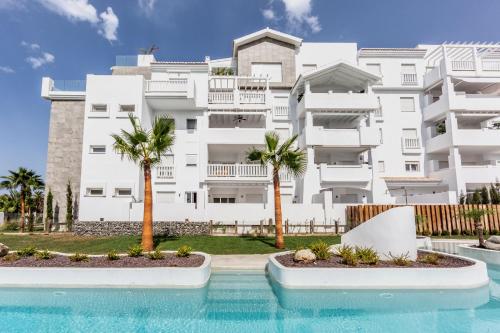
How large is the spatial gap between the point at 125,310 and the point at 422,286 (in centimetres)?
894

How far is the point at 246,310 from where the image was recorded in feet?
25.3

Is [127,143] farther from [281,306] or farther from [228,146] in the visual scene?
[228,146]

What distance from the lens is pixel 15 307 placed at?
7.89 meters

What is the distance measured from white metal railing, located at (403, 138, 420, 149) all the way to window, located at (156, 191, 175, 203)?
77.1ft

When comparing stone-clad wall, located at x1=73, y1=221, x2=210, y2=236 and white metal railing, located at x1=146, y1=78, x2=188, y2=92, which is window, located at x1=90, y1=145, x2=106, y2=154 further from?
stone-clad wall, located at x1=73, y1=221, x2=210, y2=236

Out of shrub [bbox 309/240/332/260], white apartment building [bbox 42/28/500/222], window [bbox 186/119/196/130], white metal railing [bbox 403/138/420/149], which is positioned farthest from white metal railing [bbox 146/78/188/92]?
white metal railing [bbox 403/138/420/149]

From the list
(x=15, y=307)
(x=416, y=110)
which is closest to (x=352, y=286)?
(x=15, y=307)

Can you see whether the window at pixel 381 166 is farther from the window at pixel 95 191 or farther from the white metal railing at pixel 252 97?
the window at pixel 95 191

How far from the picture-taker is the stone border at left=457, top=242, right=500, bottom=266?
1284 centimetres

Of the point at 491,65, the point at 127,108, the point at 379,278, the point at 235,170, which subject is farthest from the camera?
the point at 491,65

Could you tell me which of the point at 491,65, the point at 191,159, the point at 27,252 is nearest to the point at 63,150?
the point at 191,159

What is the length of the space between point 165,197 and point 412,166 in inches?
968

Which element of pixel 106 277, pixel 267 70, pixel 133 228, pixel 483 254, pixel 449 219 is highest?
pixel 267 70

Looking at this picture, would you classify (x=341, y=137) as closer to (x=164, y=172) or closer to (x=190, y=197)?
(x=190, y=197)
